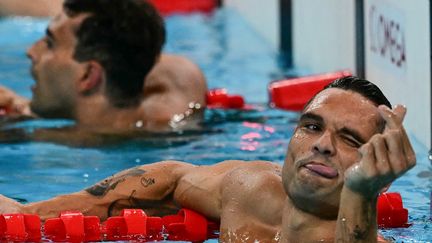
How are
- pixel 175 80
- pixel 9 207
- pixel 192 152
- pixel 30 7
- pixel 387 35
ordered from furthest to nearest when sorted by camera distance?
pixel 30 7 < pixel 387 35 < pixel 175 80 < pixel 192 152 < pixel 9 207

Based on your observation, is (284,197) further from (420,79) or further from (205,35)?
(205,35)

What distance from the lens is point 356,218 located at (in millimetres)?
2201

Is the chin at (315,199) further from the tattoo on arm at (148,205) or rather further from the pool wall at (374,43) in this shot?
the pool wall at (374,43)

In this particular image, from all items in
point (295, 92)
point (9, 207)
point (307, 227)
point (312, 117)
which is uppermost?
point (312, 117)

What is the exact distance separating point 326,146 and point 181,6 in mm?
7069

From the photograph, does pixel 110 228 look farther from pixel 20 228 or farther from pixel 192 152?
pixel 192 152

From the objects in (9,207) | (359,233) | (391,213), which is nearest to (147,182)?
(9,207)

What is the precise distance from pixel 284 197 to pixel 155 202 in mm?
451

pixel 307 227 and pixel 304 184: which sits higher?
pixel 304 184

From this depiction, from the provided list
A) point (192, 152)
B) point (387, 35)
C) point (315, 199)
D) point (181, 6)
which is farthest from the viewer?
point (181, 6)

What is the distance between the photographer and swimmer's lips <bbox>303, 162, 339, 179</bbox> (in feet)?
7.45

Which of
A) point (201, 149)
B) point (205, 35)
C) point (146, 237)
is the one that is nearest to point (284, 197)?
point (146, 237)

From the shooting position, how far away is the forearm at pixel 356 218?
2182 millimetres

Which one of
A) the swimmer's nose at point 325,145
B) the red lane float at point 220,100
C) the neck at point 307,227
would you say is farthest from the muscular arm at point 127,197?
the red lane float at point 220,100
